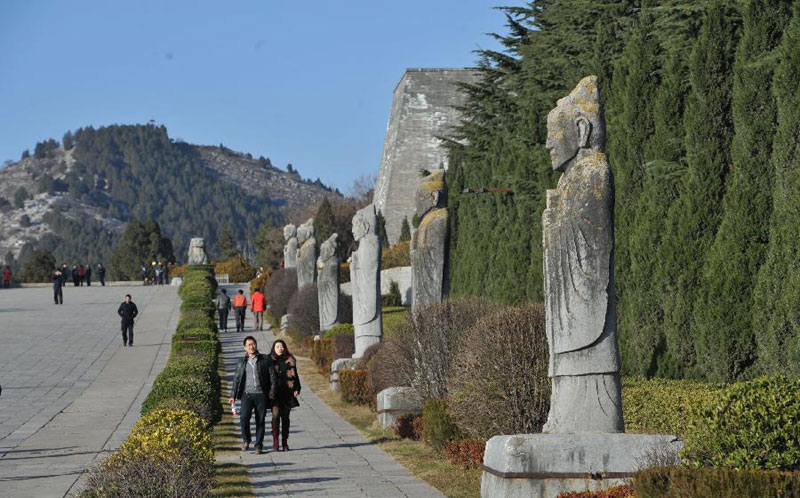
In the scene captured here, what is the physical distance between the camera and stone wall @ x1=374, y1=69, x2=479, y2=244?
228ft

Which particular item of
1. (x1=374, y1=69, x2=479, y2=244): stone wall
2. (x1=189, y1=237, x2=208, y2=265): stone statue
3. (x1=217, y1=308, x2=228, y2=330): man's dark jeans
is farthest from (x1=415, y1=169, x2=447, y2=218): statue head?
(x1=374, y1=69, x2=479, y2=244): stone wall

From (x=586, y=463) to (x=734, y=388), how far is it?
5.36 ft

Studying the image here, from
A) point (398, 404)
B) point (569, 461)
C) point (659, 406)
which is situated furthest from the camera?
point (398, 404)

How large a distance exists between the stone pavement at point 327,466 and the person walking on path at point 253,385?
527mm

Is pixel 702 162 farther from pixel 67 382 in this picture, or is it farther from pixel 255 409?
pixel 67 382

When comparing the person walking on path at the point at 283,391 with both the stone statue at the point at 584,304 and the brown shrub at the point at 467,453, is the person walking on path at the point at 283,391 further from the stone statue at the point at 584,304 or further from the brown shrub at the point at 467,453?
Result: the stone statue at the point at 584,304

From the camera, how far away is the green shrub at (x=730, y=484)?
22.2 feet

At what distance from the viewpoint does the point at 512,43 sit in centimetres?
3559

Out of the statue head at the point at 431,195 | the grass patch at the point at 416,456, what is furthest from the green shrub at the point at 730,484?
the statue head at the point at 431,195

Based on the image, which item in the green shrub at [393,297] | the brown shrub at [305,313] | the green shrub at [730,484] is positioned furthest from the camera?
the green shrub at [393,297]

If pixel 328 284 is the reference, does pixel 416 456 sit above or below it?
below

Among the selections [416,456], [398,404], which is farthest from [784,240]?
[398,404]

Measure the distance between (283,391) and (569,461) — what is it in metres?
6.49

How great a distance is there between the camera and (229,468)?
13.1 metres
